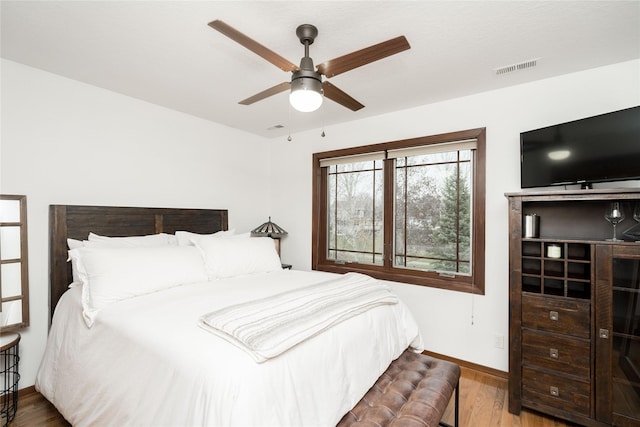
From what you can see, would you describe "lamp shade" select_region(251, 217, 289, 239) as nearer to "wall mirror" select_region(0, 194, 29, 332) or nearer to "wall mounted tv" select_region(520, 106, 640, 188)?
"wall mirror" select_region(0, 194, 29, 332)

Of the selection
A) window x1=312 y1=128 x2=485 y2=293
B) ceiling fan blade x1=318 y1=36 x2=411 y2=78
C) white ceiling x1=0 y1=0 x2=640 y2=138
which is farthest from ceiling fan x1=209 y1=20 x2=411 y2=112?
window x1=312 y1=128 x2=485 y2=293

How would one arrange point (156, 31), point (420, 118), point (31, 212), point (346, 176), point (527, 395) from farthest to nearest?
1. point (346, 176)
2. point (420, 118)
3. point (31, 212)
4. point (527, 395)
5. point (156, 31)

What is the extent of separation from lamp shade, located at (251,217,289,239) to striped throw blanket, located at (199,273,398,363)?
1.95m

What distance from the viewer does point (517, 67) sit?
2.34 m

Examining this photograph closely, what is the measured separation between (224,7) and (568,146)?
2.51 meters

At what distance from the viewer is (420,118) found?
3189mm

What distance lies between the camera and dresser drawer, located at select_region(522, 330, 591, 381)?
80.5 inches

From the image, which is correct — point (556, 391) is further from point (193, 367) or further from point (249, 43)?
point (249, 43)

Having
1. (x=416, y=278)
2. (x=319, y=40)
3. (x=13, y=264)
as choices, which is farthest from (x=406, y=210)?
(x=13, y=264)

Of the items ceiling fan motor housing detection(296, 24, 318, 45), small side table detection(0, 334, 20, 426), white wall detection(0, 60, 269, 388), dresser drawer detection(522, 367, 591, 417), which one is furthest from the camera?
white wall detection(0, 60, 269, 388)

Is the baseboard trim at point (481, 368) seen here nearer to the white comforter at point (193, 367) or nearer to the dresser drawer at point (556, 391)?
the dresser drawer at point (556, 391)

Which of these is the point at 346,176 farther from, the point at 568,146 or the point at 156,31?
the point at 156,31

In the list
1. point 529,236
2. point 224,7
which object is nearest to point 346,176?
point 529,236

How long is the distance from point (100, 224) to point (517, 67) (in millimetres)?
3656
